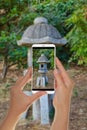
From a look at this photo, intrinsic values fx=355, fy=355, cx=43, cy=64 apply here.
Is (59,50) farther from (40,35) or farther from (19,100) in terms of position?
(19,100)

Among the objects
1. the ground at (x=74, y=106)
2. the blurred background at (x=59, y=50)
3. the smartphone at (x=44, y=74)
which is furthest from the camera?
the blurred background at (x=59, y=50)

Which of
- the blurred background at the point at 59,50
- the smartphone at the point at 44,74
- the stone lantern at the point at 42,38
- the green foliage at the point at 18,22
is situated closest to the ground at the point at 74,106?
the blurred background at the point at 59,50

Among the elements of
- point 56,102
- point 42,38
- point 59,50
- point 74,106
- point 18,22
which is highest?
point 56,102

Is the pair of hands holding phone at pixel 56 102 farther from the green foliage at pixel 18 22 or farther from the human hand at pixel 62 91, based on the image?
the green foliage at pixel 18 22

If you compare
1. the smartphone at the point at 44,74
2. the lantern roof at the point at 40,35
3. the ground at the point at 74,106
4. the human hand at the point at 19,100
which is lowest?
the ground at the point at 74,106

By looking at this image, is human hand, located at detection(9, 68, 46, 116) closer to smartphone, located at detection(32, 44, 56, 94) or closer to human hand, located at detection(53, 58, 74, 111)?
human hand, located at detection(53, 58, 74, 111)

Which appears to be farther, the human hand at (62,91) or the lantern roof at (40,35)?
the lantern roof at (40,35)

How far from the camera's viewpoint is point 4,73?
5996 mm

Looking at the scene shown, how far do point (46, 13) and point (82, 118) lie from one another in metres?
2.86

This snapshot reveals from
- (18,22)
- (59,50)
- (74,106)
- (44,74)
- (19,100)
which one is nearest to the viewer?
(19,100)

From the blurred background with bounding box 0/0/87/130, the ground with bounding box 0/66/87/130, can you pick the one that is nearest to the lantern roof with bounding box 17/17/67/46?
the blurred background with bounding box 0/0/87/130

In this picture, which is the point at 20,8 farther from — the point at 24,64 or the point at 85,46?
the point at 85,46

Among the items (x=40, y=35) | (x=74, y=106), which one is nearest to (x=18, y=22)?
(x=74, y=106)

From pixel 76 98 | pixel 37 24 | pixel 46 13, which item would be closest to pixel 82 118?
pixel 76 98
